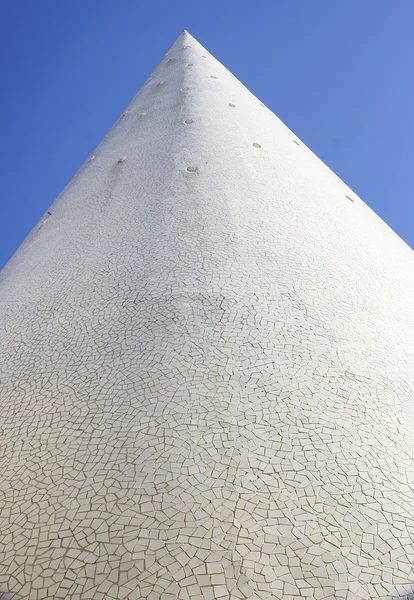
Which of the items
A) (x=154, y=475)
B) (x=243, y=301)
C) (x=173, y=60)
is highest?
(x=173, y=60)

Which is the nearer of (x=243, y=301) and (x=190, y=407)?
(x=190, y=407)

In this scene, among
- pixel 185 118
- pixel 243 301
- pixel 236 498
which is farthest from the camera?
pixel 185 118

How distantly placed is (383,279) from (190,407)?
2720 mm

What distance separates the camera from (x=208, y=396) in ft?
11.3

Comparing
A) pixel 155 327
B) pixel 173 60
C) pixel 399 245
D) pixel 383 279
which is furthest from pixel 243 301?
pixel 173 60

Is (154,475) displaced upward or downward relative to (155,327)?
downward

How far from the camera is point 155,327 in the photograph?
4.07 m

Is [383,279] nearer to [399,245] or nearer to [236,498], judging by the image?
[399,245]

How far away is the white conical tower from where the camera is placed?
8.50ft

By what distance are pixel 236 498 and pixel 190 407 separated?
0.72 meters

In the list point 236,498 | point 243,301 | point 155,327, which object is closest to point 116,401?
point 155,327

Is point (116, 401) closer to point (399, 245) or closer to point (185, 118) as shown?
point (399, 245)

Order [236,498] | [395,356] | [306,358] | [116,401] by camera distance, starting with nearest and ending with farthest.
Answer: [236,498]
[116,401]
[306,358]
[395,356]

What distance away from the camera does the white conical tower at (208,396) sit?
2.59 m
